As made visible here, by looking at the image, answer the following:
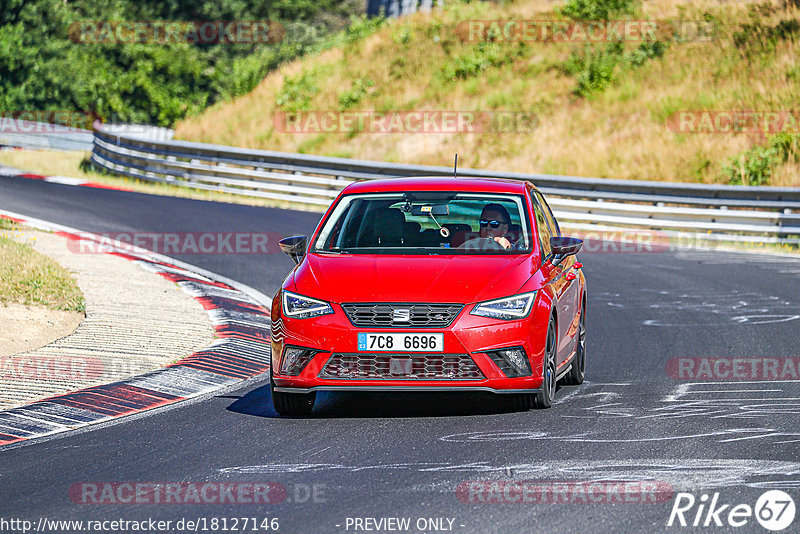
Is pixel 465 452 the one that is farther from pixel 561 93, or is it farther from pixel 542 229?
pixel 561 93

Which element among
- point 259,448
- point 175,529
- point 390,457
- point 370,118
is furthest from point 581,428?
point 370,118

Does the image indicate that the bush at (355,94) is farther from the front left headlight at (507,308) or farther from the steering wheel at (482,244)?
the front left headlight at (507,308)

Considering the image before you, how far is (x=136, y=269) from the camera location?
1561 cm

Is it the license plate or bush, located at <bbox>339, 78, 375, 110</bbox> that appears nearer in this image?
the license plate

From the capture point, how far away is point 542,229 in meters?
9.57

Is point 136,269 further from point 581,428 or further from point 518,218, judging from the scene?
point 581,428

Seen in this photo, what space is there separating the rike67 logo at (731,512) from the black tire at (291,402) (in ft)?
10.3

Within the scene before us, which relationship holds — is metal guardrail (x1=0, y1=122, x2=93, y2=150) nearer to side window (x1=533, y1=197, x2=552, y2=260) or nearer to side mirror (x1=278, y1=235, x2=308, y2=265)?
side window (x1=533, y1=197, x2=552, y2=260)

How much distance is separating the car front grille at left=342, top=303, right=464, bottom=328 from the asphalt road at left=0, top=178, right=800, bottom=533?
680mm

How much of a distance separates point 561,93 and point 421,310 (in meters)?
27.7

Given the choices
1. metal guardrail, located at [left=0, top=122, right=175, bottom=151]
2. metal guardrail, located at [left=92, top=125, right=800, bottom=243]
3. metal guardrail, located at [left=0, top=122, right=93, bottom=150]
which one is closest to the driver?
metal guardrail, located at [left=92, top=125, right=800, bottom=243]

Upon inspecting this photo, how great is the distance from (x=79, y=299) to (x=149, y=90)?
45.3 metres

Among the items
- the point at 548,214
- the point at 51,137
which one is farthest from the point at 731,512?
the point at 51,137

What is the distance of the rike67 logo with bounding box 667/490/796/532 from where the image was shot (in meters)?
5.65
